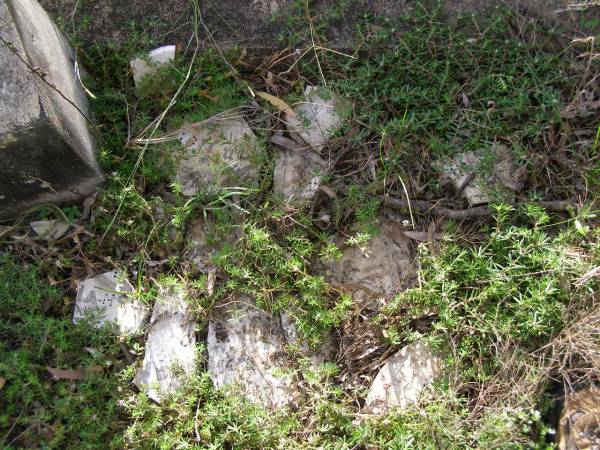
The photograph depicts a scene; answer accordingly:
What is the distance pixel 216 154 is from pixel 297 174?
1.55ft

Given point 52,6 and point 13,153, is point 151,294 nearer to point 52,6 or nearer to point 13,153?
point 13,153

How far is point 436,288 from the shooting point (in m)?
3.07

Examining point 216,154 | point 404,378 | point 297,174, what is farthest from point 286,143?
point 404,378

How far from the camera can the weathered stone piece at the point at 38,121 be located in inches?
105

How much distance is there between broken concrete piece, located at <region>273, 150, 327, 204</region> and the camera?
329cm

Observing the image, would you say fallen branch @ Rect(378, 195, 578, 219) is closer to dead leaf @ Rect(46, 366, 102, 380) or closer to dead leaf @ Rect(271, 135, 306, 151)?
dead leaf @ Rect(271, 135, 306, 151)

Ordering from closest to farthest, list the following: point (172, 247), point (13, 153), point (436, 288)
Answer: point (13, 153) < point (436, 288) < point (172, 247)

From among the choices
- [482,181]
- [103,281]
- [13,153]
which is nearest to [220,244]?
[103,281]

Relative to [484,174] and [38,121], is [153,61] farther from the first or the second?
[484,174]

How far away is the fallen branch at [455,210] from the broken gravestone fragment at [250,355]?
3.01 feet

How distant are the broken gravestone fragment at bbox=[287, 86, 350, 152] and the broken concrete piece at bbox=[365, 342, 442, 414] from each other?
1.24 m

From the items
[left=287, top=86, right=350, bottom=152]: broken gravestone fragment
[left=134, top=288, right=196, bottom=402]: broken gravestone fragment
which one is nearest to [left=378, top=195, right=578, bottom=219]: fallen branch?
[left=287, top=86, right=350, bottom=152]: broken gravestone fragment

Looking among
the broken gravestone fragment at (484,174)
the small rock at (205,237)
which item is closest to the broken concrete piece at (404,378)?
the broken gravestone fragment at (484,174)

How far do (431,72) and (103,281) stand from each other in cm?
215
